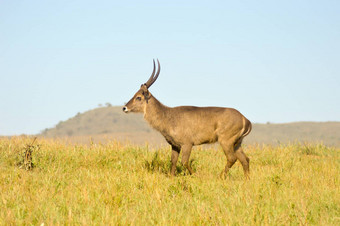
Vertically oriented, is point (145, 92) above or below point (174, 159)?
above

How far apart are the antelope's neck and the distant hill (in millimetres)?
33538

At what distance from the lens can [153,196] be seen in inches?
250

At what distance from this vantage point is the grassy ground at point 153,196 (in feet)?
16.9

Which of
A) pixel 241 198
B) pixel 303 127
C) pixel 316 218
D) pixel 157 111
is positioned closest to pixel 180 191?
pixel 241 198

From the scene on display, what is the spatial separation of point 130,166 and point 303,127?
47127 mm

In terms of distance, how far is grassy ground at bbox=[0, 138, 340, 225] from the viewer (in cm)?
515

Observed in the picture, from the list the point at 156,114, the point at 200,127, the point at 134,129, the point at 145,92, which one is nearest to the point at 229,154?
the point at 200,127

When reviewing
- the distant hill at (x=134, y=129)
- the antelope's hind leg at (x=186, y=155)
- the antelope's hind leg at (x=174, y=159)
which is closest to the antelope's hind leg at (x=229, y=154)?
the antelope's hind leg at (x=186, y=155)

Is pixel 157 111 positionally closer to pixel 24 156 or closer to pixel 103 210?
pixel 24 156

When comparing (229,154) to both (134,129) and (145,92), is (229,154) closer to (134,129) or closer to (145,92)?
(145,92)

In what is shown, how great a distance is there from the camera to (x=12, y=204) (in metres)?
Result: 6.06

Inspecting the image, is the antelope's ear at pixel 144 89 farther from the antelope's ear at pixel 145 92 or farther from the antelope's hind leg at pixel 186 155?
the antelope's hind leg at pixel 186 155

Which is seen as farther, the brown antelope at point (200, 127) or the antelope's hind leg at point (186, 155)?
the brown antelope at point (200, 127)

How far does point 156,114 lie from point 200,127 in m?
1.22
